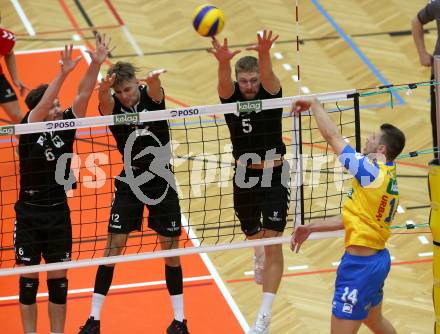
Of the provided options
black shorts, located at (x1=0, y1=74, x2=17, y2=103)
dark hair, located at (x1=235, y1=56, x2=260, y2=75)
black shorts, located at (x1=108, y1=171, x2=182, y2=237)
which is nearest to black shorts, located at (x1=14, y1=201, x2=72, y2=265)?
black shorts, located at (x1=108, y1=171, x2=182, y2=237)

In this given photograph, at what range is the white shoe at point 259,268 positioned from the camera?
36.2 ft

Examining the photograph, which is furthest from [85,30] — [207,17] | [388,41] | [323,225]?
[323,225]

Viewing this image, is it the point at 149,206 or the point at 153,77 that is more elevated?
the point at 153,77

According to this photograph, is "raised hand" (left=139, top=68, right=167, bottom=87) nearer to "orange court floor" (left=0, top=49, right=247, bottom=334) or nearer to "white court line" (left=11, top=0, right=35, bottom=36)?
"orange court floor" (left=0, top=49, right=247, bottom=334)

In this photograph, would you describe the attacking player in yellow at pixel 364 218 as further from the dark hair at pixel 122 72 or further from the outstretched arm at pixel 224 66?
the dark hair at pixel 122 72

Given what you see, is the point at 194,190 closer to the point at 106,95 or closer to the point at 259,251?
the point at 259,251

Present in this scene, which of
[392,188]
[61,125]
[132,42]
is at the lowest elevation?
[392,188]

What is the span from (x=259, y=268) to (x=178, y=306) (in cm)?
134

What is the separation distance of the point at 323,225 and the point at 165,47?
8953 millimetres

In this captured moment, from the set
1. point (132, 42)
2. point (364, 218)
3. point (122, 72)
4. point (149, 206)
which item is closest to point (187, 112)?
point (122, 72)

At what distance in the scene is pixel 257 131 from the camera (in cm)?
995

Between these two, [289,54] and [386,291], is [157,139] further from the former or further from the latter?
[289,54]

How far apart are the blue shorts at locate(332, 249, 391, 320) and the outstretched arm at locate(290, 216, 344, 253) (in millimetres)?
424

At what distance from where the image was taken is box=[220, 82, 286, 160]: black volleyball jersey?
991 centimetres
